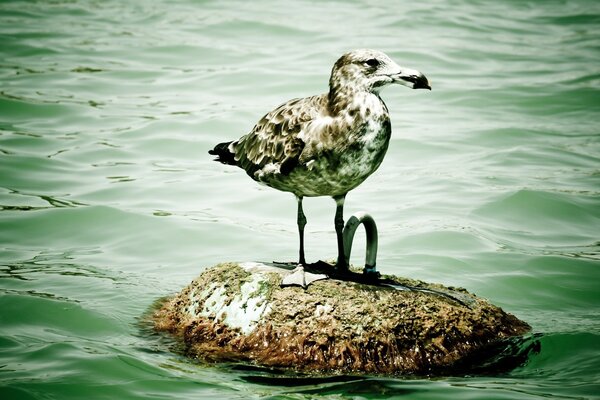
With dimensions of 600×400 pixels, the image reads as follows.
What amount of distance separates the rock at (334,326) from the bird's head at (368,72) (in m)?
1.46

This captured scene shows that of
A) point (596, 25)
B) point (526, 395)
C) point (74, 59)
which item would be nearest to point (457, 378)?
point (526, 395)

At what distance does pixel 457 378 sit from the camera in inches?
232

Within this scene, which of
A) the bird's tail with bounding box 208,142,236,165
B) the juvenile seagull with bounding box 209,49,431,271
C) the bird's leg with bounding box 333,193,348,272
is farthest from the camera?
the bird's tail with bounding box 208,142,236,165

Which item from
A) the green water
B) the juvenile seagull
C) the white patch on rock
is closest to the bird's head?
the juvenile seagull

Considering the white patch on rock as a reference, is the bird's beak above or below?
above

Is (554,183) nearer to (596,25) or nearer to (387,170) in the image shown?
(387,170)

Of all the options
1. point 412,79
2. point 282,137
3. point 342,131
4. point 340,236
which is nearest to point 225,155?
point 282,137

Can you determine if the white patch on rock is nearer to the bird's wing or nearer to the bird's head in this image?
the bird's wing

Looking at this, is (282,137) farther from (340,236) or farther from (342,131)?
(340,236)

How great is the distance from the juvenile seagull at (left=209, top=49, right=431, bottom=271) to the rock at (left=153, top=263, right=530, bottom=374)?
47 cm

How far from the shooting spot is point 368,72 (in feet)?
19.9

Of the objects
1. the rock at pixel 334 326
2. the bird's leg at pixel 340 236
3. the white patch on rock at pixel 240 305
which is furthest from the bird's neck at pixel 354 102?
the white patch on rock at pixel 240 305

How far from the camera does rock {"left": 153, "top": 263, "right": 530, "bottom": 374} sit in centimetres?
587

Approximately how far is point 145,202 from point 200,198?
0.76 meters
